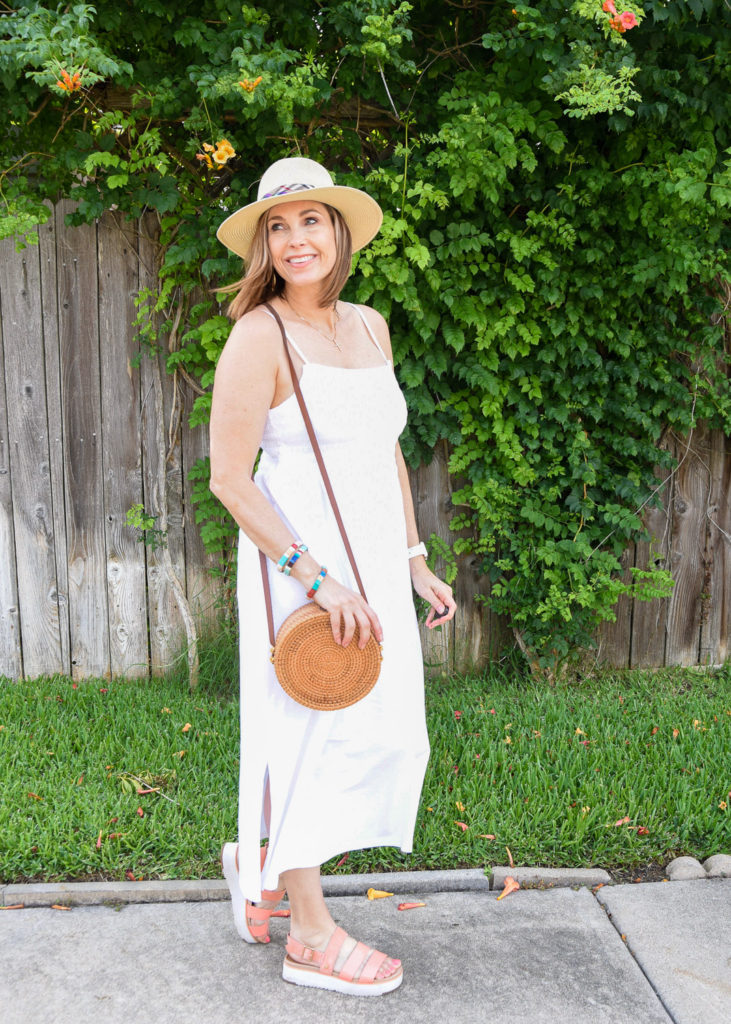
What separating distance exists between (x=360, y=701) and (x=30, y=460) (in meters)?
2.46

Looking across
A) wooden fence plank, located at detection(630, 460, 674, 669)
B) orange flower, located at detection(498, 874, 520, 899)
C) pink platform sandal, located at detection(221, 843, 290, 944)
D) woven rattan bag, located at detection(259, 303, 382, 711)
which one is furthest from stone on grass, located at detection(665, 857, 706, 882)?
wooden fence plank, located at detection(630, 460, 674, 669)

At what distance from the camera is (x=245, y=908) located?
2.28 metres

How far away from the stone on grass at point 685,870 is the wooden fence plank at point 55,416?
2.78m

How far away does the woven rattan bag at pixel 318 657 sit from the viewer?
1917 millimetres

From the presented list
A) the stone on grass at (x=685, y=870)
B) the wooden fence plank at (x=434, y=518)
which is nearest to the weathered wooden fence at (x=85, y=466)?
the wooden fence plank at (x=434, y=518)

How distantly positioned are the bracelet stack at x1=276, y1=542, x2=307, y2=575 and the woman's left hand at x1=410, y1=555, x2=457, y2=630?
497 mm

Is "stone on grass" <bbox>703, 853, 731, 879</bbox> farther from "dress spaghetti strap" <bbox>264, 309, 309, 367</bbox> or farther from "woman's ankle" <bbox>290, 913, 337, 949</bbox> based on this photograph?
"dress spaghetti strap" <bbox>264, 309, 309, 367</bbox>

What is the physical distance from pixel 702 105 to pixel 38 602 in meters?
3.57

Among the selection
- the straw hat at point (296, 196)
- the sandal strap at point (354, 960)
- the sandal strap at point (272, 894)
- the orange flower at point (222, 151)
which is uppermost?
the orange flower at point (222, 151)

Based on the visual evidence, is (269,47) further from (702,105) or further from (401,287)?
(702,105)

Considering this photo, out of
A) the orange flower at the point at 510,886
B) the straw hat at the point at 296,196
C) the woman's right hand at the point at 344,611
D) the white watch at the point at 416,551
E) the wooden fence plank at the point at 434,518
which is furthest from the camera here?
the wooden fence plank at the point at 434,518

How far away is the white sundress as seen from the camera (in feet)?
6.66

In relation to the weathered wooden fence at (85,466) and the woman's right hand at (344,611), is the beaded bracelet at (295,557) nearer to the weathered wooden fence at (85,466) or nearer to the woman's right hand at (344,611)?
the woman's right hand at (344,611)

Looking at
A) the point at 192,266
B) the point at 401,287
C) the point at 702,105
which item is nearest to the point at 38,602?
the point at 192,266
